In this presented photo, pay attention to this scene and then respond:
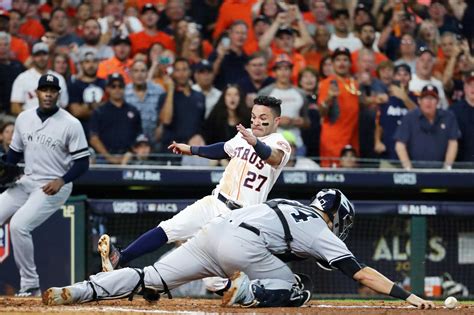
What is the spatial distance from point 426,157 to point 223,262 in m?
5.19

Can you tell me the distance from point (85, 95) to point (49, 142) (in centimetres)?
213

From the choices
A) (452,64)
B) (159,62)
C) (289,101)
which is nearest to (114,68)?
(159,62)

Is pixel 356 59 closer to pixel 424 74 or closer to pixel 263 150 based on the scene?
pixel 424 74

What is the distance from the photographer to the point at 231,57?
12.1 meters

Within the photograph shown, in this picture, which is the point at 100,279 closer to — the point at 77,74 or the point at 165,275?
the point at 165,275

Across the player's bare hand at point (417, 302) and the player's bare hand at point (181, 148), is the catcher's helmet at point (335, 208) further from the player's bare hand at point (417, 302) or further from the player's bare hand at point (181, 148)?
the player's bare hand at point (181, 148)

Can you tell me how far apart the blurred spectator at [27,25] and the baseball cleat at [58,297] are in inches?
241

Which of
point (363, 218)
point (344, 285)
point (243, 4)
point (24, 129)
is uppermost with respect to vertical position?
point (243, 4)

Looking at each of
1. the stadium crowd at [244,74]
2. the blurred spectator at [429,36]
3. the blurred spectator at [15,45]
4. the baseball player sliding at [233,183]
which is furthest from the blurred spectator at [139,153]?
the blurred spectator at [429,36]

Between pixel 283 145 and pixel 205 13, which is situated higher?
pixel 205 13

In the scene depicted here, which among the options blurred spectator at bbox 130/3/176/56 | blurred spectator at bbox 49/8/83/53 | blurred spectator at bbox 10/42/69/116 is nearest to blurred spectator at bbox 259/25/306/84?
blurred spectator at bbox 130/3/176/56

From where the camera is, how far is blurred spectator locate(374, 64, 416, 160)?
11516 millimetres

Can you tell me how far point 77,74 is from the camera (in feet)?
38.5

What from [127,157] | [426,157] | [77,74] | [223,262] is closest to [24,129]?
[127,157]
